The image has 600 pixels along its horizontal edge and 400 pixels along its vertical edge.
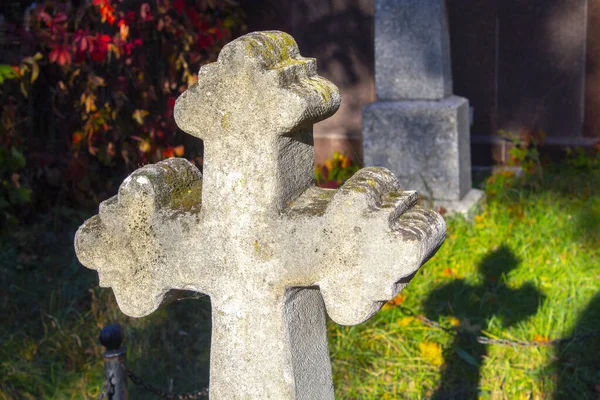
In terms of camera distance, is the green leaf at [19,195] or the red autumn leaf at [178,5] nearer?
the green leaf at [19,195]

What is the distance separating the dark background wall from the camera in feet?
20.7

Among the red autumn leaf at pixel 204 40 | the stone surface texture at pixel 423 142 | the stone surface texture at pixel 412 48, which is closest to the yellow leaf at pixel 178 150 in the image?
the red autumn leaf at pixel 204 40

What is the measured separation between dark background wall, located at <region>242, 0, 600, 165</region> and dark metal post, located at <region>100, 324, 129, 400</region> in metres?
4.22

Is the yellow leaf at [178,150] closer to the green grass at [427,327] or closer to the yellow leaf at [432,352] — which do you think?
the green grass at [427,327]

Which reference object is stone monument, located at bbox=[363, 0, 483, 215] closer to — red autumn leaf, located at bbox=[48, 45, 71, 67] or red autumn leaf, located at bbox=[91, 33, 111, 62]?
red autumn leaf, located at bbox=[91, 33, 111, 62]

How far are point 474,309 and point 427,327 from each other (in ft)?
1.14

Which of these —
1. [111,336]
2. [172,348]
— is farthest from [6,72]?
[111,336]

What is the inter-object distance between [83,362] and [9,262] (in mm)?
1359

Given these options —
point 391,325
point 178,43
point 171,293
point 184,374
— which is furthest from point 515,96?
point 171,293

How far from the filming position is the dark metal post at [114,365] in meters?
2.89

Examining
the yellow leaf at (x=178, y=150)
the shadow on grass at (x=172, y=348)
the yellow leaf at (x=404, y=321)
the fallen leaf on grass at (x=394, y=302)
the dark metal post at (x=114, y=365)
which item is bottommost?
the shadow on grass at (x=172, y=348)

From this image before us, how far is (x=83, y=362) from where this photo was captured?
3.82 m

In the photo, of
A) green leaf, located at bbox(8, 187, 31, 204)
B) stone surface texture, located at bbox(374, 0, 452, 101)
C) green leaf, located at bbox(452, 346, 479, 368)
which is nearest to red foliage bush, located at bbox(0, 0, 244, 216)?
green leaf, located at bbox(8, 187, 31, 204)

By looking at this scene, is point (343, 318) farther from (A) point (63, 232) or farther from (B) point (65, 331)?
(A) point (63, 232)
